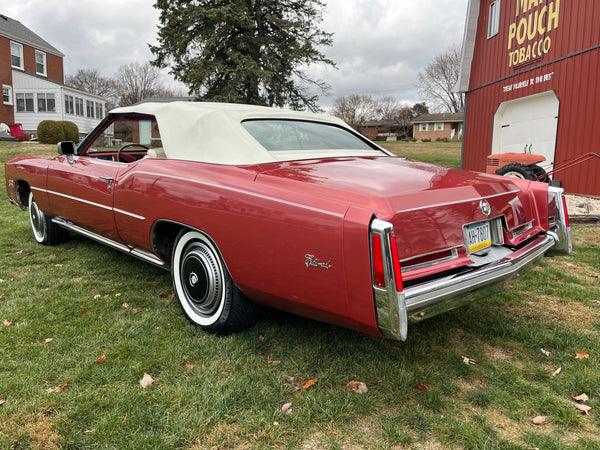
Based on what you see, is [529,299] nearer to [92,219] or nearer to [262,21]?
[92,219]

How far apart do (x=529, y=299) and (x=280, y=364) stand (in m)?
2.22

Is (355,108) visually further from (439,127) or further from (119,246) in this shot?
(119,246)

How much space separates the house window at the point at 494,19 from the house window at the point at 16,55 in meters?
27.6

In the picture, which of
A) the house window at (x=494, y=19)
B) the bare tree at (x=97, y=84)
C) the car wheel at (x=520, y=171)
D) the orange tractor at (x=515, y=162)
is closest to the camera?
the car wheel at (x=520, y=171)

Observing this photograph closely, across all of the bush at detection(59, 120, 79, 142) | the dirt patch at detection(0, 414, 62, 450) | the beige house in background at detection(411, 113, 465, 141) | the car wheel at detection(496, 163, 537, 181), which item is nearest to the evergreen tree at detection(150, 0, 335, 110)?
the bush at detection(59, 120, 79, 142)

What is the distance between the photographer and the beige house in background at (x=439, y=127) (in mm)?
→ 54191

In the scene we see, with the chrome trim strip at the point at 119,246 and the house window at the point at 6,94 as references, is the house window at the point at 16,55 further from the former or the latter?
the chrome trim strip at the point at 119,246

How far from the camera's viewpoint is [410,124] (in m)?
61.8

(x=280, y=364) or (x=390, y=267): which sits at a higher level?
(x=390, y=267)

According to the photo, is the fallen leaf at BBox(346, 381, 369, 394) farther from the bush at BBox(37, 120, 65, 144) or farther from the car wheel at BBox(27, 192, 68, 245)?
the bush at BBox(37, 120, 65, 144)

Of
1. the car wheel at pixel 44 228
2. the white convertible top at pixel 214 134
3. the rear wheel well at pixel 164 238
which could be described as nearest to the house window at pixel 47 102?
the car wheel at pixel 44 228

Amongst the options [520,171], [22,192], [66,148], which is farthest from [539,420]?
[520,171]

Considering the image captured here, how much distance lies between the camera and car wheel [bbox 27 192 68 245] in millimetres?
4949

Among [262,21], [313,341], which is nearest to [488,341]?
[313,341]
